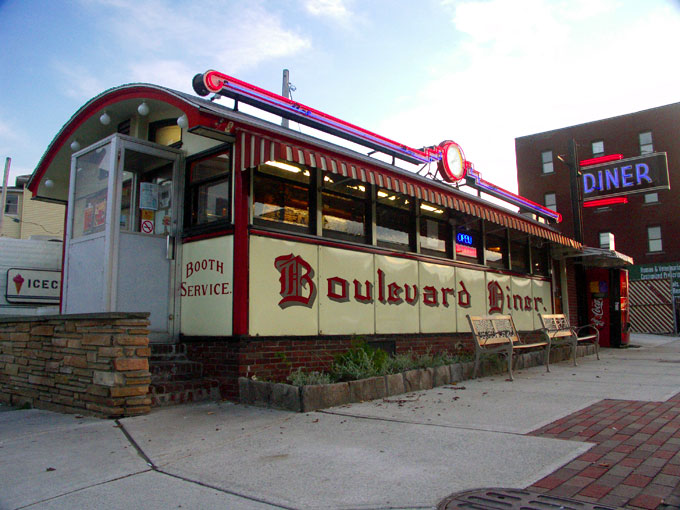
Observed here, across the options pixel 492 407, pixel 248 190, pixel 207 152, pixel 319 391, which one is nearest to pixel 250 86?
pixel 207 152

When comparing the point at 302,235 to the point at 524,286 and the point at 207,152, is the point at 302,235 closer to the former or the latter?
the point at 207,152

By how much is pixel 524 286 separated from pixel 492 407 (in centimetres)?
803

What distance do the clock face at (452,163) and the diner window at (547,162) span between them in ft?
90.2

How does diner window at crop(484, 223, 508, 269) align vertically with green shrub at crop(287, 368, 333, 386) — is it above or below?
above

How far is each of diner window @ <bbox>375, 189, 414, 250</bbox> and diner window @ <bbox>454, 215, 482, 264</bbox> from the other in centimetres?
163

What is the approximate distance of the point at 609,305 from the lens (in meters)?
16.1

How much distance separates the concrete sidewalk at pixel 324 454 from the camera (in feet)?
11.2

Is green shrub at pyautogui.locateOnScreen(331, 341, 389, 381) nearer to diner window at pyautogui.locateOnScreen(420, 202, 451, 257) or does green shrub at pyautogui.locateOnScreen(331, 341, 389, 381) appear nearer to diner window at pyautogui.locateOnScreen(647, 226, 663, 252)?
diner window at pyautogui.locateOnScreen(420, 202, 451, 257)

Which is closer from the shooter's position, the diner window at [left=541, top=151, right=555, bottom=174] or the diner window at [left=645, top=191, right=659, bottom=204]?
the diner window at [left=645, top=191, right=659, bottom=204]

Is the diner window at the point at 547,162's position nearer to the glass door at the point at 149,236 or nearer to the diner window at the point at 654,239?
the diner window at the point at 654,239

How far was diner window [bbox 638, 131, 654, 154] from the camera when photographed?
1324 inches

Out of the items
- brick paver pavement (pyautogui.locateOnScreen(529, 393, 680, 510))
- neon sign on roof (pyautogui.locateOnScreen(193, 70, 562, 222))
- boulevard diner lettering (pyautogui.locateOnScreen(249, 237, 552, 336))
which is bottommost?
brick paver pavement (pyautogui.locateOnScreen(529, 393, 680, 510))

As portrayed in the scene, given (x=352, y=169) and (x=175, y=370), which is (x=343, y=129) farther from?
(x=175, y=370)

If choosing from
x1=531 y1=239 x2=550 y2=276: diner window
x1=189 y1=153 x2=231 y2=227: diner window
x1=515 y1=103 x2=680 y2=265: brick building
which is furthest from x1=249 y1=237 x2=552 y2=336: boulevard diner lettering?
x1=515 y1=103 x2=680 y2=265: brick building
